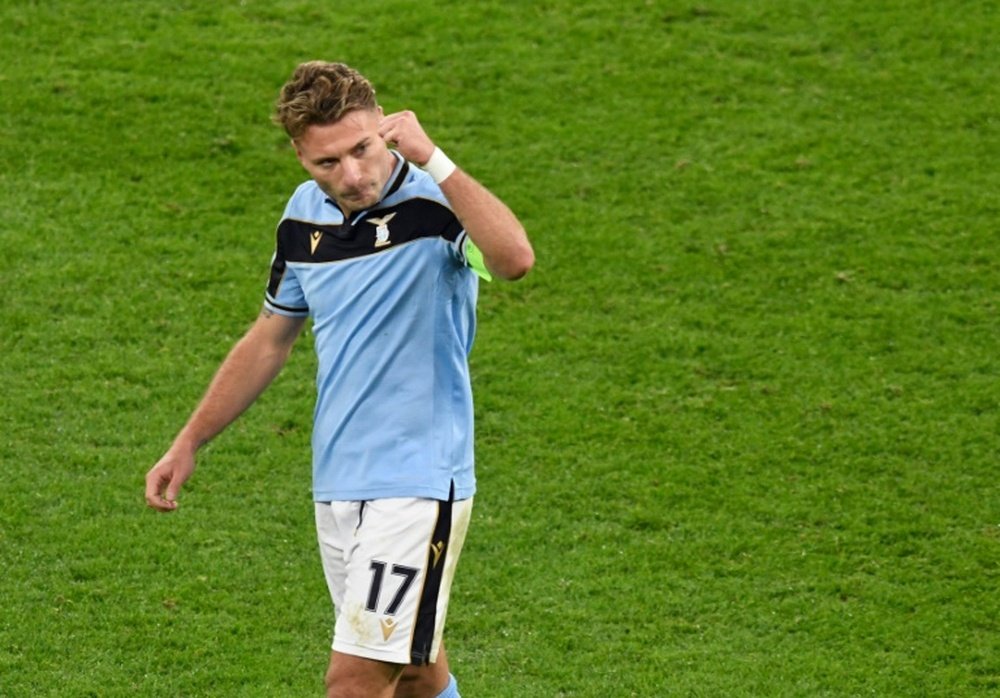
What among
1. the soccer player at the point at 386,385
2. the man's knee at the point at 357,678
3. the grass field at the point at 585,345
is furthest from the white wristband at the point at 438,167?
the grass field at the point at 585,345

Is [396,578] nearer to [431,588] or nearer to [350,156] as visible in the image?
[431,588]

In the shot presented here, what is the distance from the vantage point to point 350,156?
4.70 metres

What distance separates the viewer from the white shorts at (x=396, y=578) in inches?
189

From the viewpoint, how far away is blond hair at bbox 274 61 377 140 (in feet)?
15.2

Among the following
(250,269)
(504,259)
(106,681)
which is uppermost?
(504,259)

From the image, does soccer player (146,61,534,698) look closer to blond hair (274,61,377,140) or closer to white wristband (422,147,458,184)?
blond hair (274,61,377,140)

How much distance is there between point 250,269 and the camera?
889 centimetres

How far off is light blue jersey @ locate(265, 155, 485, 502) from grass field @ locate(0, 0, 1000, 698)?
1534mm

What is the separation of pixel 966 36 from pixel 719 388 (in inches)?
162

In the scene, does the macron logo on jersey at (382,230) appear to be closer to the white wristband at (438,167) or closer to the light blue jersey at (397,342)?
the light blue jersey at (397,342)

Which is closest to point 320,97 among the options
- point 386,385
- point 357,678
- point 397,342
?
point 397,342

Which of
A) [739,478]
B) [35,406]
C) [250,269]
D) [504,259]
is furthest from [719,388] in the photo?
[504,259]

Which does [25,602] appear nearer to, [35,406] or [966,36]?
[35,406]

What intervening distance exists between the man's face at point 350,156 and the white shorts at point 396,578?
0.90m
